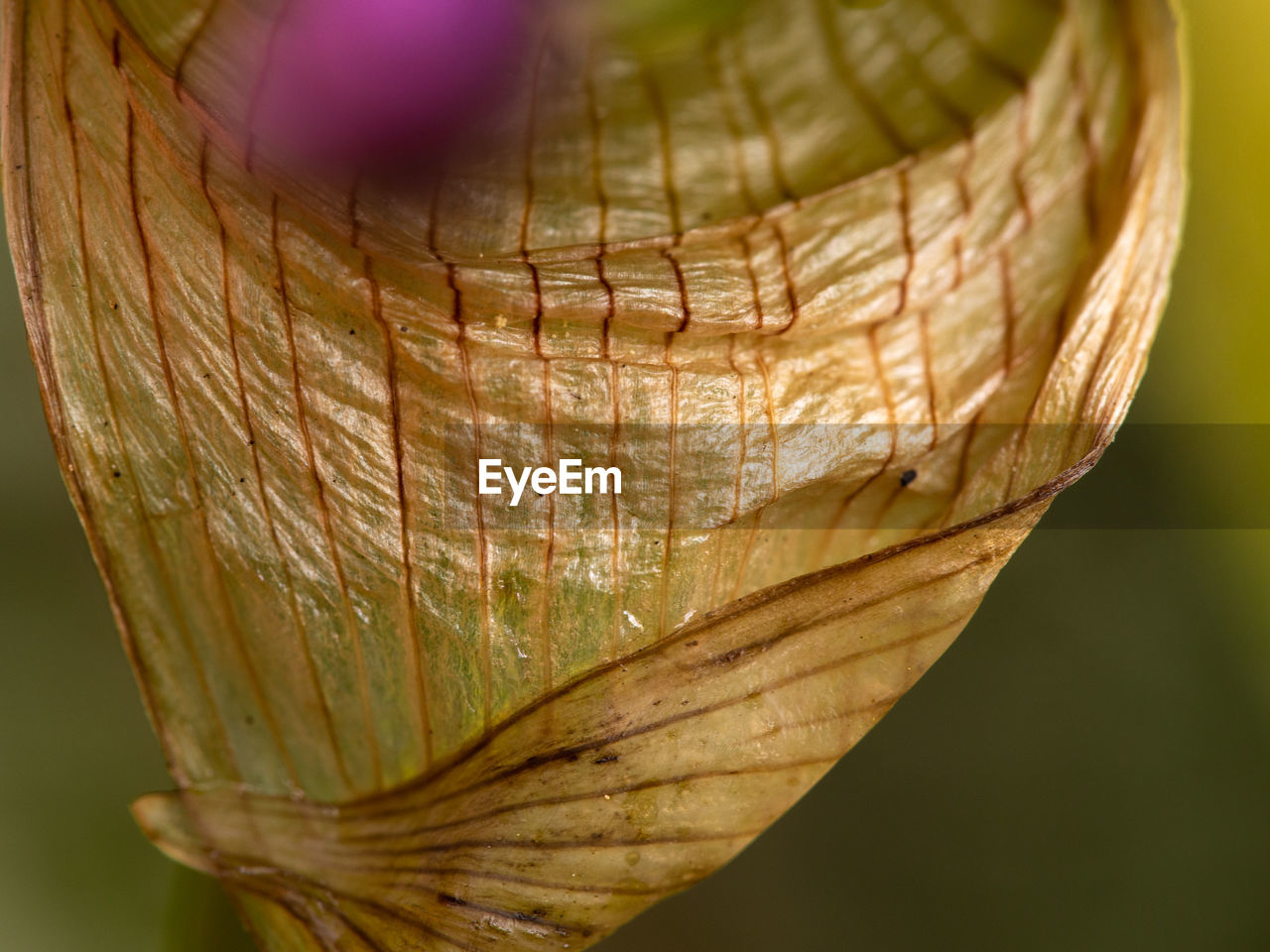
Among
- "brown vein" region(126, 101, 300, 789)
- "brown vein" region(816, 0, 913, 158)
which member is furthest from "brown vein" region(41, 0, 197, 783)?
"brown vein" region(816, 0, 913, 158)


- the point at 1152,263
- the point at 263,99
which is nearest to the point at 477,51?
the point at 263,99

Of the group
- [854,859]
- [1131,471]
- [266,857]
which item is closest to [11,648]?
[266,857]

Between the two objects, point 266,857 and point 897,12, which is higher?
point 897,12

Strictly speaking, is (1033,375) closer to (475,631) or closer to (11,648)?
(475,631)

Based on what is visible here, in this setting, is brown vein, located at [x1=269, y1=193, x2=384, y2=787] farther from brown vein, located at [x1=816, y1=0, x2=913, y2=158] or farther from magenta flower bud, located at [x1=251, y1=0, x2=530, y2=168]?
brown vein, located at [x1=816, y1=0, x2=913, y2=158]

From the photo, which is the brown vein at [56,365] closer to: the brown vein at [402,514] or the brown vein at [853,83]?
the brown vein at [402,514]

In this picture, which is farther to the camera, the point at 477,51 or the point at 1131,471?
the point at 1131,471
